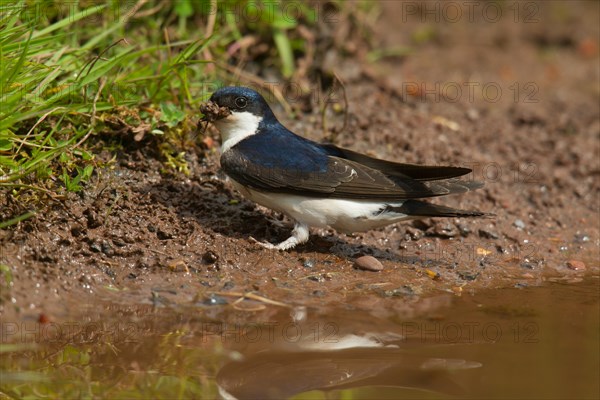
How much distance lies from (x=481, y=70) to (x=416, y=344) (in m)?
5.40

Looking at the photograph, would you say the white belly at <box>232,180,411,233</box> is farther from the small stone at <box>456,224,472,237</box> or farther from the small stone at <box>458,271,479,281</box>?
the small stone at <box>456,224,472,237</box>

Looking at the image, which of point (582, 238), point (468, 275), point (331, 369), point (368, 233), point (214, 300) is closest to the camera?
point (331, 369)

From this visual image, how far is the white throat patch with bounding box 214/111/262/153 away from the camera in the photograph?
5.02m

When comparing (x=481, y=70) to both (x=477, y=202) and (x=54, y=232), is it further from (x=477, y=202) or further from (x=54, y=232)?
(x=54, y=232)

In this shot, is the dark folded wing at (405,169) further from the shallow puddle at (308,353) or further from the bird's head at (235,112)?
the shallow puddle at (308,353)

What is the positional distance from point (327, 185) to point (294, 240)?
39 cm

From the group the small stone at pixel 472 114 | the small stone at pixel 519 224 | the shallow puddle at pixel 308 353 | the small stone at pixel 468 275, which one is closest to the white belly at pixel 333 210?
the small stone at pixel 468 275

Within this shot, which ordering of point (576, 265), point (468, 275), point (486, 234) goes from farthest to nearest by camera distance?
point (486, 234) < point (576, 265) < point (468, 275)

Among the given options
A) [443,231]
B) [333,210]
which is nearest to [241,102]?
[333,210]

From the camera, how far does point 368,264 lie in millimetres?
4879

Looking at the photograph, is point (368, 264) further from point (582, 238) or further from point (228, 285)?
point (582, 238)

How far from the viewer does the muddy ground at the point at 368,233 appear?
439 cm

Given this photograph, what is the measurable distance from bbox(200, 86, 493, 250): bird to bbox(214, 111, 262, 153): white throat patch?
0.06 meters

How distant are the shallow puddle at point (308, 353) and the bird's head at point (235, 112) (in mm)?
1206
